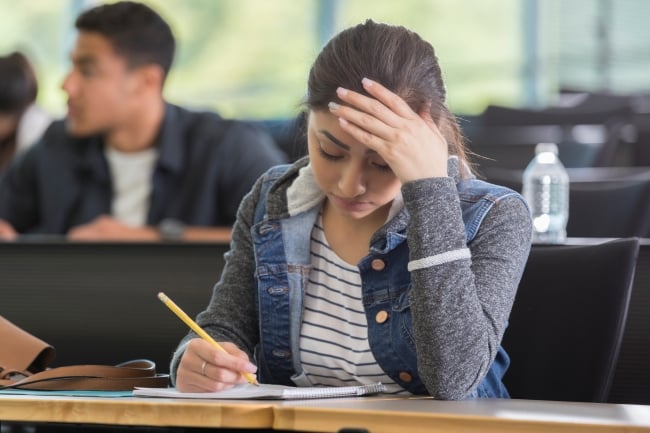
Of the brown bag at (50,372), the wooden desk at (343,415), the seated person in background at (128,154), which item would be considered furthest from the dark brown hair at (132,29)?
the wooden desk at (343,415)

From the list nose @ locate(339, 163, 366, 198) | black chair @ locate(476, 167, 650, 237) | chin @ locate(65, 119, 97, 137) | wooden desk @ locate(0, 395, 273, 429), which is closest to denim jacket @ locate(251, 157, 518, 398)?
nose @ locate(339, 163, 366, 198)

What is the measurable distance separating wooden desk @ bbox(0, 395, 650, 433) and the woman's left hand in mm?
372

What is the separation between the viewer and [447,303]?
154 centimetres

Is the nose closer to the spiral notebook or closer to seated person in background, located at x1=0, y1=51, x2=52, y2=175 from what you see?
the spiral notebook

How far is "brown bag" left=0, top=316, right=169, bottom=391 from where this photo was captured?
1566mm

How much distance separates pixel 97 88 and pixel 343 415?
9.34 ft

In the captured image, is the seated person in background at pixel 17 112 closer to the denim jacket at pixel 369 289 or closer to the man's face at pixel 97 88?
the man's face at pixel 97 88

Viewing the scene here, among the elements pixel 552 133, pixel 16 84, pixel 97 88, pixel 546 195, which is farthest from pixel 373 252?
pixel 16 84

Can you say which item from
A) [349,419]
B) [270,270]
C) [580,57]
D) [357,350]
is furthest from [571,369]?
[580,57]

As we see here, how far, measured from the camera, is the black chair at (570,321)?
1807mm

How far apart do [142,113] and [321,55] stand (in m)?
2.08

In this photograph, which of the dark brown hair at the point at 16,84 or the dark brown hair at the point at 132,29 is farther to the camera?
the dark brown hair at the point at 16,84

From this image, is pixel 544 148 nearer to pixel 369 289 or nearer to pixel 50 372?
pixel 369 289

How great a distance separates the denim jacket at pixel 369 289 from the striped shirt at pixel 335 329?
0.8 inches
